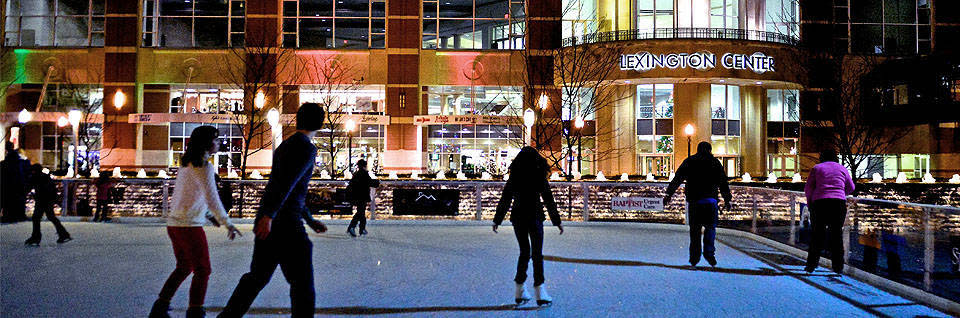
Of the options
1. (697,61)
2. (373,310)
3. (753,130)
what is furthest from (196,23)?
(373,310)

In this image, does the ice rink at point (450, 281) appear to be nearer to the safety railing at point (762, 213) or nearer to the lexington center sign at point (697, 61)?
the safety railing at point (762, 213)

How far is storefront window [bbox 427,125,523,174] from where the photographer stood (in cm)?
3850

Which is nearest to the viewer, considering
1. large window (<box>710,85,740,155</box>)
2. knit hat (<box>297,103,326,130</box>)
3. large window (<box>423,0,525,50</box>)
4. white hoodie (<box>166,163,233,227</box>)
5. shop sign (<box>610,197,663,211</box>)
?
knit hat (<box>297,103,326,130</box>)

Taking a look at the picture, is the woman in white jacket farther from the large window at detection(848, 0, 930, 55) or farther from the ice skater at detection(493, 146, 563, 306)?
the large window at detection(848, 0, 930, 55)

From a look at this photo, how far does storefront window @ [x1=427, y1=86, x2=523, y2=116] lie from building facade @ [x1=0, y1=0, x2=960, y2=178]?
82mm

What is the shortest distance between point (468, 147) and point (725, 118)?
1376 centimetres

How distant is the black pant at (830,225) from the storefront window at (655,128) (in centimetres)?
2758

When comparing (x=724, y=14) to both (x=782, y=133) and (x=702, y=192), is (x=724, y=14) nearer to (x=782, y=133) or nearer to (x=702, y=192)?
(x=782, y=133)

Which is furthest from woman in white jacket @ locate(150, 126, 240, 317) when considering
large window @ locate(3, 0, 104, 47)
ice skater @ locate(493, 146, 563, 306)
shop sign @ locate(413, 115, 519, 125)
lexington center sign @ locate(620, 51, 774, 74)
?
Answer: large window @ locate(3, 0, 104, 47)

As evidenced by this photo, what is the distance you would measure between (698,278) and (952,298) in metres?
2.65

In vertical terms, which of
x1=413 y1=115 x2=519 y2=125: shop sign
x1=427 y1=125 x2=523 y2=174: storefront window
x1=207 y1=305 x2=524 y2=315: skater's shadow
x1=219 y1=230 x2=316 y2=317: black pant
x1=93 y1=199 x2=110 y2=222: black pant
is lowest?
x1=207 y1=305 x2=524 y2=315: skater's shadow

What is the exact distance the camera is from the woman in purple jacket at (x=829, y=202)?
8820 millimetres

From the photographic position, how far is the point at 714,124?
120 ft

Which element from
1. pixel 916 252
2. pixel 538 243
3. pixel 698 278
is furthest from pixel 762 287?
pixel 538 243
